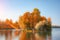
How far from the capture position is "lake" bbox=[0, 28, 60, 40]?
4.00 m

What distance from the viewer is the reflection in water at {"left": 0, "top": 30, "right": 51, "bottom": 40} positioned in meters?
4.00

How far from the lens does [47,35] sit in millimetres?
4066

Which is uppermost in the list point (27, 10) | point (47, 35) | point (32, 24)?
point (27, 10)

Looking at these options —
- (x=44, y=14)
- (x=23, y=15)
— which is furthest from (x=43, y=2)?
(x=23, y=15)

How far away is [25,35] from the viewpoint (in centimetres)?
406

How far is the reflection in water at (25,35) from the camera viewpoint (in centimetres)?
400

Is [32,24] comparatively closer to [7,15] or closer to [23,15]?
[23,15]

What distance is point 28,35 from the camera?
13.4 ft

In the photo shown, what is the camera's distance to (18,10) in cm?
418

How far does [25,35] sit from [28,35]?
2.6 inches

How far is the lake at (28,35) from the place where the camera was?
4.00 m

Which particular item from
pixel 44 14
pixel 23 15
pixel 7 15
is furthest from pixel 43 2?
pixel 7 15

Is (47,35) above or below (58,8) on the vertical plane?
below

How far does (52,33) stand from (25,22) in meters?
0.66
